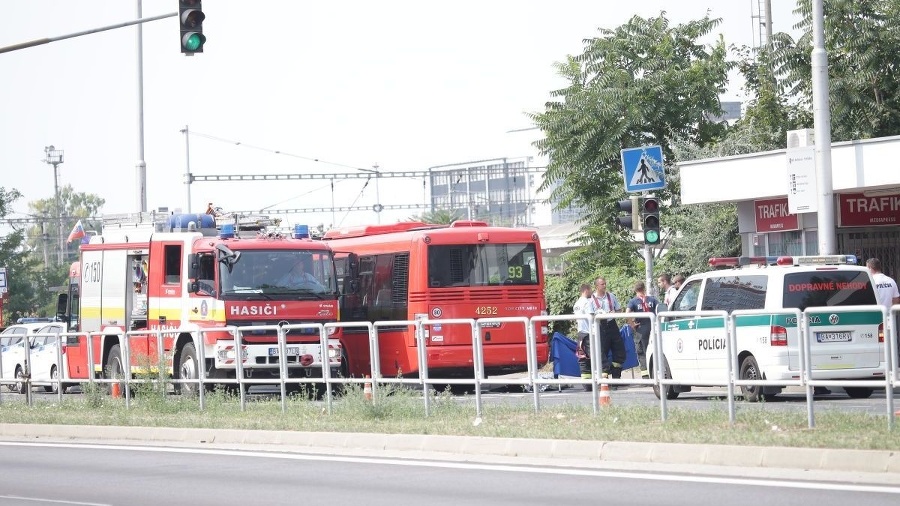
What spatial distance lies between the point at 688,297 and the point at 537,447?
7.63 meters

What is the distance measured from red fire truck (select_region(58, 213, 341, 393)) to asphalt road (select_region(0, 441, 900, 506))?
6.02 metres

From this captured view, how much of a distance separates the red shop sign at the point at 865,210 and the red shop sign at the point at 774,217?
1113mm

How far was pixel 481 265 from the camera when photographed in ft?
88.1

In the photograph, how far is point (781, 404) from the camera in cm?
1738

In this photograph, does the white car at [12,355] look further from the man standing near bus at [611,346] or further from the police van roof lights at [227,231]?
the man standing near bus at [611,346]

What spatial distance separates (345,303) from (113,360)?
4874mm

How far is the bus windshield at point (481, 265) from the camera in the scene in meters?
26.5

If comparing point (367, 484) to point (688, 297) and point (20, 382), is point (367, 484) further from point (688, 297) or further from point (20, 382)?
point (20, 382)

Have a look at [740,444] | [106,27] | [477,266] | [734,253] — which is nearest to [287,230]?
[477,266]

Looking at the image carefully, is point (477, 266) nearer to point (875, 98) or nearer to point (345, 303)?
point (345, 303)

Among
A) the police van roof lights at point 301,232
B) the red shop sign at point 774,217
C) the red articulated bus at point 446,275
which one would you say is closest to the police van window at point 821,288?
the red articulated bus at point 446,275

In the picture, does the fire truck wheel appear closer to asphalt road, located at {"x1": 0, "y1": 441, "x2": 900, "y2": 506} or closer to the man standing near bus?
asphalt road, located at {"x1": 0, "y1": 441, "x2": 900, "y2": 506}

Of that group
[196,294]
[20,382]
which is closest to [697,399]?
[196,294]

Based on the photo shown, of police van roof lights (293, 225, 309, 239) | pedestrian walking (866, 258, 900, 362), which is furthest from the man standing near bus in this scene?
police van roof lights (293, 225, 309, 239)
